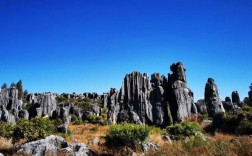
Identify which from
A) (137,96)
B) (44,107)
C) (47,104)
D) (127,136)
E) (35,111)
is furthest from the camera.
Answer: (47,104)

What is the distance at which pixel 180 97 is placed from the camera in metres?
44.7

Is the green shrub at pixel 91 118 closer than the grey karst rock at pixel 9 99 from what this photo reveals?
Yes

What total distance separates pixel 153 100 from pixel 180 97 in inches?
184

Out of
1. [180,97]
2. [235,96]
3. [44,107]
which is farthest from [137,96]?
[235,96]

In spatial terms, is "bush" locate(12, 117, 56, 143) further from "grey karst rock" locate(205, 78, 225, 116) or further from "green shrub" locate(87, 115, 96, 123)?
"grey karst rock" locate(205, 78, 225, 116)

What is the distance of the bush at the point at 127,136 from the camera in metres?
13.6

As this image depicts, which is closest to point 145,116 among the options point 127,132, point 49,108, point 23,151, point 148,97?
point 148,97

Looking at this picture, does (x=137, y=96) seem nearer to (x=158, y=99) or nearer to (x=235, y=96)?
(x=158, y=99)

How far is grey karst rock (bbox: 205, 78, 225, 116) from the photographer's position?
1965 inches

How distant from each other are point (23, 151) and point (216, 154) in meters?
7.62

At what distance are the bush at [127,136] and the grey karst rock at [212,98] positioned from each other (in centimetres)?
3848

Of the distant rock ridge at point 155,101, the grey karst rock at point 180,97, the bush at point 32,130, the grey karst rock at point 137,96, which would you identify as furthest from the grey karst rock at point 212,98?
the bush at point 32,130

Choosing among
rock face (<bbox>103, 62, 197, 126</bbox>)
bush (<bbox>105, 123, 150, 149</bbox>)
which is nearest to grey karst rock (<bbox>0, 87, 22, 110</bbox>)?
rock face (<bbox>103, 62, 197, 126</bbox>)

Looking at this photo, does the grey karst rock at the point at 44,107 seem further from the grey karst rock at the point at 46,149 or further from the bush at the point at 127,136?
the grey karst rock at the point at 46,149
